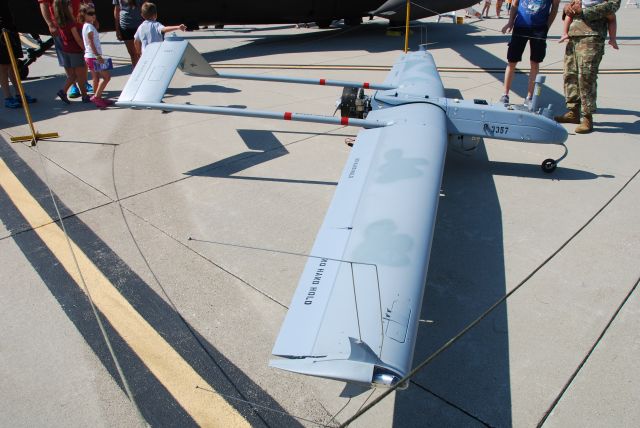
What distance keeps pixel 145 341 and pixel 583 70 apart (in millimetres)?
7754

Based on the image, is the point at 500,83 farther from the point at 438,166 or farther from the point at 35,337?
the point at 35,337

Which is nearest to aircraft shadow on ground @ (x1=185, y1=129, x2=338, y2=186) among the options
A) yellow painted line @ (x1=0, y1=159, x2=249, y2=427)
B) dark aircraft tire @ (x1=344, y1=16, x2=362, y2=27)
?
yellow painted line @ (x1=0, y1=159, x2=249, y2=427)

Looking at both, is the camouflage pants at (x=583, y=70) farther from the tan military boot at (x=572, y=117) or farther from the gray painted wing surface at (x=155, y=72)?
the gray painted wing surface at (x=155, y=72)

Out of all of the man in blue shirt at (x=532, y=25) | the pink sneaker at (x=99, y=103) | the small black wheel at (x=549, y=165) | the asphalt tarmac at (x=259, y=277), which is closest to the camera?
the asphalt tarmac at (x=259, y=277)

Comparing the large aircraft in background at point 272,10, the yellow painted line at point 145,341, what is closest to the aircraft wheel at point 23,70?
the large aircraft in background at point 272,10

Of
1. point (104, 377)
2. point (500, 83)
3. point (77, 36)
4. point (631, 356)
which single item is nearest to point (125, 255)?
point (104, 377)

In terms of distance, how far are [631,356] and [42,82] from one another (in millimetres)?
13912

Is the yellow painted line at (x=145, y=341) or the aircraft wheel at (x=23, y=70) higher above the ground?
the aircraft wheel at (x=23, y=70)

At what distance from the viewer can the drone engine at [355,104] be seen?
22.4 feet

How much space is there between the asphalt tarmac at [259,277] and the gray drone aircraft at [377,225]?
24.2 inches

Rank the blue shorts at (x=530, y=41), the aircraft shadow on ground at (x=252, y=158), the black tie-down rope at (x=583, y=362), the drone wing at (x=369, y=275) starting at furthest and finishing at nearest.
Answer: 1. the blue shorts at (x=530, y=41)
2. the aircraft shadow on ground at (x=252, y=158)
3. the black tie-down rope at (x=583, y=362)
4. the drone wing at (x=369, y=275)

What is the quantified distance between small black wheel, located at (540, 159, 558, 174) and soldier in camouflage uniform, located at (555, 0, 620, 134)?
1941 millimetres

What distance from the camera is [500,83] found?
1052 centimetres

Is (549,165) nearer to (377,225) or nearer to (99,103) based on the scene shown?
(377,225)
